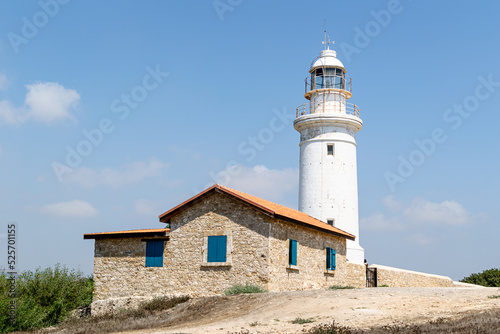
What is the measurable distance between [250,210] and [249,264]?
1834mm

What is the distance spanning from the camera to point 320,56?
30297 mm

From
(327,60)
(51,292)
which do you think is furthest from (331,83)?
(51,292)

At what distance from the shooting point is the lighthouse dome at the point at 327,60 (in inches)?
1169

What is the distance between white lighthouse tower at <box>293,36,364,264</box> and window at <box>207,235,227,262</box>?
343 inches

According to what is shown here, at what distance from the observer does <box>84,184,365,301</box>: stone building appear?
19.8 metres

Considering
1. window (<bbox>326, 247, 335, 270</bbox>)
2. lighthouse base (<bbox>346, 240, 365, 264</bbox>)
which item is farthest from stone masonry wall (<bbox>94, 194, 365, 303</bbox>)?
lighthouse base (<bbox>346, 240, 365, 264</bbox>)

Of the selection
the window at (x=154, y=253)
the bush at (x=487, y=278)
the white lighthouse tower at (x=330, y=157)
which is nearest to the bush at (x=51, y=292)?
the window at (x=154, y=253)

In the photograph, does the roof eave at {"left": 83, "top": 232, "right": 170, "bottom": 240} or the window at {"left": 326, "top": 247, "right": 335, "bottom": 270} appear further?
the window at {"left": 326, "top": 247, "right": 335, "bottom": 270}

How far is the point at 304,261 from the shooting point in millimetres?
21656

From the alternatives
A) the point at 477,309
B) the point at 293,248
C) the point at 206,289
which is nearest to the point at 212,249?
the point at 206,289

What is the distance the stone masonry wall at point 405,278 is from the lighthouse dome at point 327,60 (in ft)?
33.7

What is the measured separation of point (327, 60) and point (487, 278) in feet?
49.5

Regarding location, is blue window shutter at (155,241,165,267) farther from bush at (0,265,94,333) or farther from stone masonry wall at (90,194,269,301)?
bush at (0,265,94,333)

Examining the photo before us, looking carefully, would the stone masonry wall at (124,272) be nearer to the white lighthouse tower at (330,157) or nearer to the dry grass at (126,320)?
the dry grass at (126,320)
